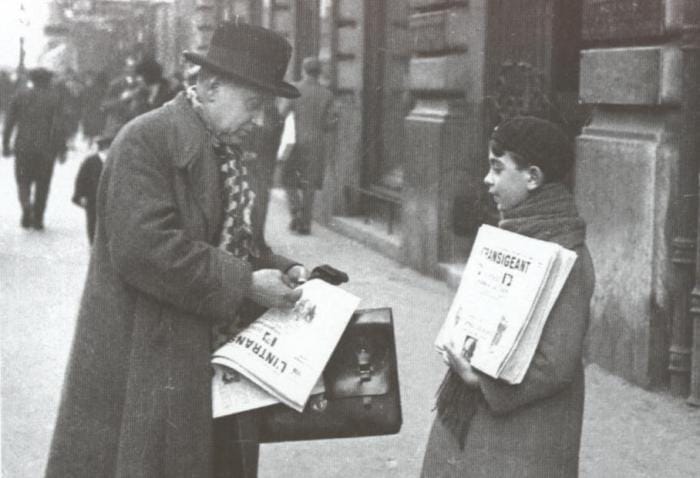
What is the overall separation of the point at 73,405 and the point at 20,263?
829cm

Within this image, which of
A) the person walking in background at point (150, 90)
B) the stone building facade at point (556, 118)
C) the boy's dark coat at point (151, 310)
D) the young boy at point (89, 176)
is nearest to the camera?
the boy's dark coat at point (151, 310)

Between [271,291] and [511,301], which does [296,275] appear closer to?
[271,291]

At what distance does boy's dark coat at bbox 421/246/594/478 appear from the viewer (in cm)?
307

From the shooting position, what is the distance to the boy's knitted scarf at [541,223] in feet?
10.2

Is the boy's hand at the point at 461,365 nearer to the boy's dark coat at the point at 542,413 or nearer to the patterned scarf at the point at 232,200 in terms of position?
the boy's dark coat at the point at 542,413

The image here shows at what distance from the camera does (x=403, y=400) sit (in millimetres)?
6633

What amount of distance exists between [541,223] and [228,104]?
858 millimetres

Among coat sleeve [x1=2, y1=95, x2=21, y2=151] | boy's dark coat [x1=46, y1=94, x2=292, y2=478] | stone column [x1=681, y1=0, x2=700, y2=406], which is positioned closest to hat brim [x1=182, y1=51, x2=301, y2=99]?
boy's dark coat [x1=46, y1=94, x2=292, y2=478]

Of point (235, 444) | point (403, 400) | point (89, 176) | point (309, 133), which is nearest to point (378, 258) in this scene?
point (309, 133)

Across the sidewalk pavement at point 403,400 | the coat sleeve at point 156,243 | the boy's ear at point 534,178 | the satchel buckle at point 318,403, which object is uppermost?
the boy's ear at point 534,178

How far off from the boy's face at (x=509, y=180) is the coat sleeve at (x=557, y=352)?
0.71ft

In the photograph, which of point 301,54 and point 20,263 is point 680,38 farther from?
point 301,54

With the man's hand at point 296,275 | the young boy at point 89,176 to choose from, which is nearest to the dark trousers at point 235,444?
the man's hand at point 296,275

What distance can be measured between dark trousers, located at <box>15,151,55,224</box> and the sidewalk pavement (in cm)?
234
